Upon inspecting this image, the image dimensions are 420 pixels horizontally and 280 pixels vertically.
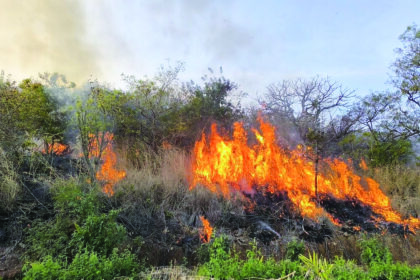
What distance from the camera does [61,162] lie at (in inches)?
276

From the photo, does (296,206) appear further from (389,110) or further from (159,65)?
(389,110)

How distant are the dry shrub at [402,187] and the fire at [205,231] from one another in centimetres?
508

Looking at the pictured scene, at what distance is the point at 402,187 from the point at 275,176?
4149mm

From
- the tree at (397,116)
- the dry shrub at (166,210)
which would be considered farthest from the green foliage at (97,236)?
the tree at (397,116)

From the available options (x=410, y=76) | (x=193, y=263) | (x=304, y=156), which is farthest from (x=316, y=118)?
(x=193, y=263)

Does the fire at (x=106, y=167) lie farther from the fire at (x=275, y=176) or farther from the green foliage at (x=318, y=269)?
the green foliage at (x=318, y=269)

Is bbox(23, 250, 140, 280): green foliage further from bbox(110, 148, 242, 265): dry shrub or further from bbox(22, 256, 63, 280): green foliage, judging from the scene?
bbox(110, 148, 242, 265): dry shrub

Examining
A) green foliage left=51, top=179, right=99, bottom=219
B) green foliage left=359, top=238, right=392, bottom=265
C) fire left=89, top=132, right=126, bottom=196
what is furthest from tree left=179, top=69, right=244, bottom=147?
green foliage left=359, top=238, right=392, bottom=265

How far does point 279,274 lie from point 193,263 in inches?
75.8

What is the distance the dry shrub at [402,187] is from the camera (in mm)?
6855

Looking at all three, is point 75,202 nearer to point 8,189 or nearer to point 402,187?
point 8,189

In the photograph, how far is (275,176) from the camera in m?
7.33

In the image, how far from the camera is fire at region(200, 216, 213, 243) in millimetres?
4828

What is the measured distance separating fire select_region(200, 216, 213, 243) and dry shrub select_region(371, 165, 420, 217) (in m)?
5.08
